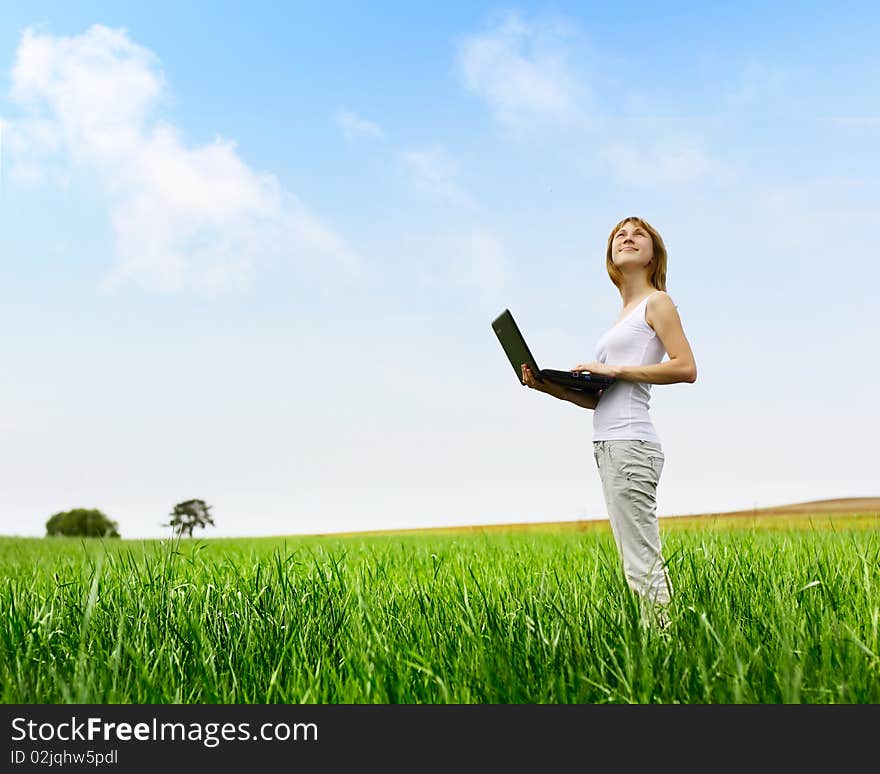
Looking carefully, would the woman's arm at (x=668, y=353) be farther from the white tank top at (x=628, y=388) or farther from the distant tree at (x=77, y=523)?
the distant tree at (x=77, y=523)

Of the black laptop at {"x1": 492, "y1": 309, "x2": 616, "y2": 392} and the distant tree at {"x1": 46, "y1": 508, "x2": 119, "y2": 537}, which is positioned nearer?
the black laptop at {"x1": 492, "y1": 309, "x2": 616, "y2": 392}

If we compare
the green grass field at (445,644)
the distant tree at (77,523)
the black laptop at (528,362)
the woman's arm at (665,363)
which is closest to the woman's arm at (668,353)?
the woman's arm at (665,363)

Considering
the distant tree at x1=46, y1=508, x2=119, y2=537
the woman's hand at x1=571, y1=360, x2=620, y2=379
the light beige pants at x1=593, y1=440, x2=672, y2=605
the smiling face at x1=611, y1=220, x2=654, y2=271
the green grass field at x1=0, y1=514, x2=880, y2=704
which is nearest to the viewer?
the green grass field at x1=0, y1=514, x2=880, y2=704

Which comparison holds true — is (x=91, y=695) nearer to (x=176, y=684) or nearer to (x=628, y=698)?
(x=176, y=684)

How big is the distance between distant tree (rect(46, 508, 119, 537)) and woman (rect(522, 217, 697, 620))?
13696mm

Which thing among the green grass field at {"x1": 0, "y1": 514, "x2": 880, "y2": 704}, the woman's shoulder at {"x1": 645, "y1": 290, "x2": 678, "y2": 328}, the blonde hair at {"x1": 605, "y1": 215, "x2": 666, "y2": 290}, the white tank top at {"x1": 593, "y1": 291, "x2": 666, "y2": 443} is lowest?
the green grass field at {"x1": 0, "y1": 514, "x2": 880, "y2": 704}

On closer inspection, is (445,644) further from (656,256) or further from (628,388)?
(656,256)

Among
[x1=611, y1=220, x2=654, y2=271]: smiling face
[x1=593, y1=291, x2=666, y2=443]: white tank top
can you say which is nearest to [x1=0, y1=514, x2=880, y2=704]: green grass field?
[x1=593, y1=291, x2=666, y2=443]: white tank top

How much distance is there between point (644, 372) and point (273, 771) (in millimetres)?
2422

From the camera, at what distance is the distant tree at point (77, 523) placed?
624 inches

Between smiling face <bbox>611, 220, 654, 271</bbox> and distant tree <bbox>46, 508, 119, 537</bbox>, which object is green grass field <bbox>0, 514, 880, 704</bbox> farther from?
distant tree <bbox>46, 508, 119, 537</bbox>

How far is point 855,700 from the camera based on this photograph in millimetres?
2910

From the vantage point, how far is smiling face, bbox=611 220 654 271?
4312 mm

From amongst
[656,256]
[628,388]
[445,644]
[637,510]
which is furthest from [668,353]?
[445,644]
